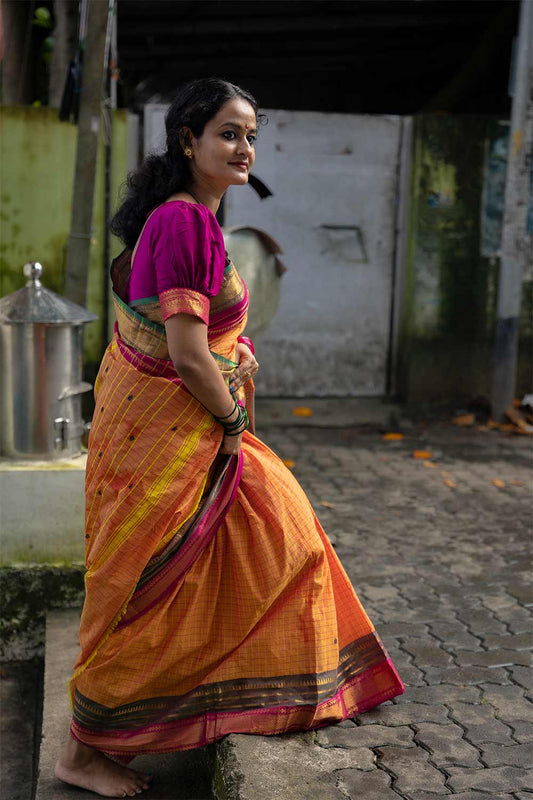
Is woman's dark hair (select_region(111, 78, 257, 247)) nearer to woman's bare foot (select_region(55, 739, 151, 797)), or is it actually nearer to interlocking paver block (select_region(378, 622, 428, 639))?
woman's bare foot (select_region(55, 739, 151, 797))

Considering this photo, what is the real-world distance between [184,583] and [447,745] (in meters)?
0.90

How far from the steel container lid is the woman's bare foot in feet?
5.56

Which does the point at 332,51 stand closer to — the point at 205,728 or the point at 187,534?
the point at 187,534

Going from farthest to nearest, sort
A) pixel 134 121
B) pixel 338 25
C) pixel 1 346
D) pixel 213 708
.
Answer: pixel 338 25, pixel 134 121, pixel 1 346, pixel 213 708

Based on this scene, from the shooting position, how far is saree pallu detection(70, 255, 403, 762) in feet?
8.25

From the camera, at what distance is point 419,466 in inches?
238

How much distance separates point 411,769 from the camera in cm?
253

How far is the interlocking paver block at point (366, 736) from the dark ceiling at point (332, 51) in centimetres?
660

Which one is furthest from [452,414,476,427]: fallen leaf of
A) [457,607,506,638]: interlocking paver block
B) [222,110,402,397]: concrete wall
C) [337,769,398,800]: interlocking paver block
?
[337,769,398,800]: interlocking paver block

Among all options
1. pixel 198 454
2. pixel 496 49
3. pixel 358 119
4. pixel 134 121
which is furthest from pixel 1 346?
pixel 496 49

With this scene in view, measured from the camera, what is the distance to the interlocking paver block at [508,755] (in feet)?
8.43

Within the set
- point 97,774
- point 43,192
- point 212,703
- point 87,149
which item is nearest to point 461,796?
point 212,703

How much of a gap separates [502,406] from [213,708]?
5.21m

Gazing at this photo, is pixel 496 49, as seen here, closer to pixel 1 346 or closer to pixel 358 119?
pixel 358 119
